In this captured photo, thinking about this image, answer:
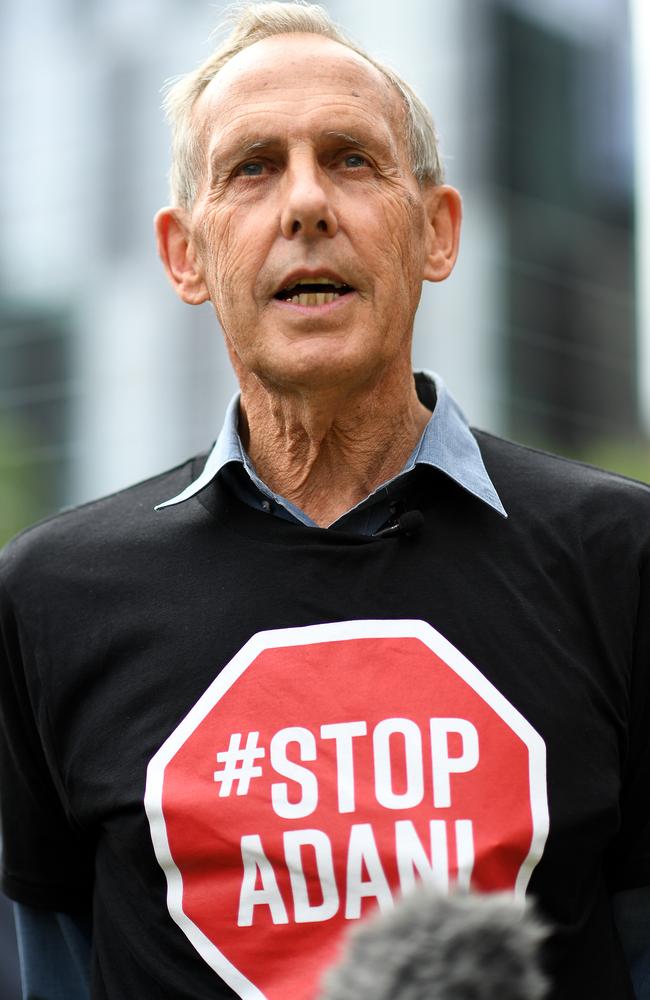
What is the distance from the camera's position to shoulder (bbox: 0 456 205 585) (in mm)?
2600

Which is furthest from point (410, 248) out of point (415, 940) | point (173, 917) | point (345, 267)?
point (415, 940)

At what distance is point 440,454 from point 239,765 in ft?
2.08

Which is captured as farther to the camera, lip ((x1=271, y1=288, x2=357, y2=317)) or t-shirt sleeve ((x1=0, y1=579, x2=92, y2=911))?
t-shirt sleeve ((x1=0, y1=579, x2=92, y2=911))

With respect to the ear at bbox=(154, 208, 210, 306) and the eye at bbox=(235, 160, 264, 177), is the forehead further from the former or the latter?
the ear at bbox=(154, 208, 210, 306)

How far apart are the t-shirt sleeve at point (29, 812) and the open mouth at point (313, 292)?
71cm

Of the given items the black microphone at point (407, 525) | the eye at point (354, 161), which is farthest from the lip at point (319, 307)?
the black microphone at point (407, 525)

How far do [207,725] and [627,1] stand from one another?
24943 millimetres

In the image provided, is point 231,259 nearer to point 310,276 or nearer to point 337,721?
point 310,276

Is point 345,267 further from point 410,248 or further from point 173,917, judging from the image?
point 173,917

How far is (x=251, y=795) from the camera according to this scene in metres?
2.25

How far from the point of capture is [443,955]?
132 cm

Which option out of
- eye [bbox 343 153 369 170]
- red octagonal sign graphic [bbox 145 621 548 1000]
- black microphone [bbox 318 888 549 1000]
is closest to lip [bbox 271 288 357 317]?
eye [bbox 343 153 369 170]

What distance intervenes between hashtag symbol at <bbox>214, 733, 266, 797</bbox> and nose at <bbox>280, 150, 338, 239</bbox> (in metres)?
0.83

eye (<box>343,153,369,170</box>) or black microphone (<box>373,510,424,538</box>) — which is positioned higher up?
eye (<box>343,153,369,170</box>)
